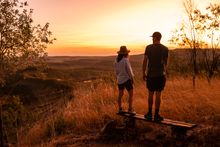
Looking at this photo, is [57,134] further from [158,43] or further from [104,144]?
[158,43]

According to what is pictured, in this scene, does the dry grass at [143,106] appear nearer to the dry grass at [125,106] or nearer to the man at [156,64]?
the dry grass at [125,106]

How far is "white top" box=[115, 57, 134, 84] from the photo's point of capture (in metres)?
11.9

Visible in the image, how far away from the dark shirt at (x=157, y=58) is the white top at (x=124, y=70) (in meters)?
1.59

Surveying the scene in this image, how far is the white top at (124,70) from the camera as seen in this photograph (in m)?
11.9

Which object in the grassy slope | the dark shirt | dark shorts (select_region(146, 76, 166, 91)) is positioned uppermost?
A: the dark shirt

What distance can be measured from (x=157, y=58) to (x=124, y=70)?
1894mm

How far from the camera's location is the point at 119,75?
1212 cm

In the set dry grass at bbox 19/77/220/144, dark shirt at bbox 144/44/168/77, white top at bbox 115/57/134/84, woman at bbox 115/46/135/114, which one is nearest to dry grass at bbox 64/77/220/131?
dry grass at bbox 19/77/220/144

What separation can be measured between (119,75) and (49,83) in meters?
54.7

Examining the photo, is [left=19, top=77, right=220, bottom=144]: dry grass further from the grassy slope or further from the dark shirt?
the dark shirt

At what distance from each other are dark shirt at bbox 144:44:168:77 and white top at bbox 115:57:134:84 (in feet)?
5.21

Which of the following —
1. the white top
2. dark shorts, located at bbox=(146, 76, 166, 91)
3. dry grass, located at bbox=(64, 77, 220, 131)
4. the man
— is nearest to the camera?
the man

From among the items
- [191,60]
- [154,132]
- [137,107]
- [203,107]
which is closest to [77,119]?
[137,107]

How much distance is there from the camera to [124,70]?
11938 mm
